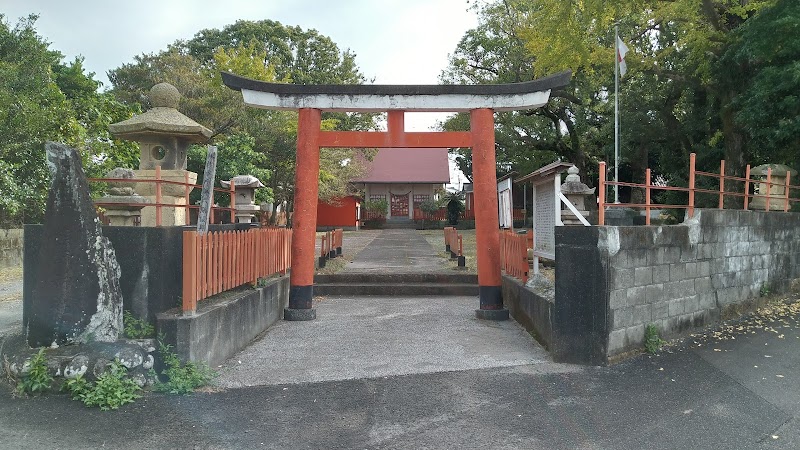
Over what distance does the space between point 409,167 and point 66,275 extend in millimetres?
30569

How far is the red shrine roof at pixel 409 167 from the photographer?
33562mm

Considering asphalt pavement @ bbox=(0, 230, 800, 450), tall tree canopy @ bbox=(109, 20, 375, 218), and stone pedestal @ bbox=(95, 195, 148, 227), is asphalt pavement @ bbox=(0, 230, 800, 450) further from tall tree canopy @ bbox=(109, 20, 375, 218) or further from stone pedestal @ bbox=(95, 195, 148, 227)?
tall tree canopy @ bbox=(109, 20, 375, 218)

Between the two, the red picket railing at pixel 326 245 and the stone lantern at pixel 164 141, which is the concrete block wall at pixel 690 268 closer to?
the stone lantern at pixel 164 141

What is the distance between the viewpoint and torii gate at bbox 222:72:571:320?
8109 mm

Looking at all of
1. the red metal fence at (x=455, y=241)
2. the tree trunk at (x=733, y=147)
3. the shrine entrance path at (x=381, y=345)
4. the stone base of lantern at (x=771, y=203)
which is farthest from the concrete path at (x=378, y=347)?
the tree trunk at (x=733, y=147)

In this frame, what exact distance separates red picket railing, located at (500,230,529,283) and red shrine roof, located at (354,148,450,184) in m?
24.0

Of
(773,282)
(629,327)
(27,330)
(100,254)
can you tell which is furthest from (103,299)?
(773,282)

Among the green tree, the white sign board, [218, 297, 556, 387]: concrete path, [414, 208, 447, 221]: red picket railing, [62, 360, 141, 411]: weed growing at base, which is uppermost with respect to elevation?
the green tree

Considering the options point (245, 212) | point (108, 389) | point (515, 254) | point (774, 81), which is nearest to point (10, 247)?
point (245, 212)

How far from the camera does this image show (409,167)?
3494 centimetres

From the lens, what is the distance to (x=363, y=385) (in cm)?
501

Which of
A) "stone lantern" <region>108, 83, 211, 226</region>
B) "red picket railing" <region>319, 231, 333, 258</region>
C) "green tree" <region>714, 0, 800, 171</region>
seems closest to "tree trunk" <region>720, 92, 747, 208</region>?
"green tree" <region>714, 0, 800, 171</region>

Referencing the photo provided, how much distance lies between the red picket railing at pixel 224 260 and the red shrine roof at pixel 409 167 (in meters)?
25.1

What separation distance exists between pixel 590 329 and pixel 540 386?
3.42 feet
